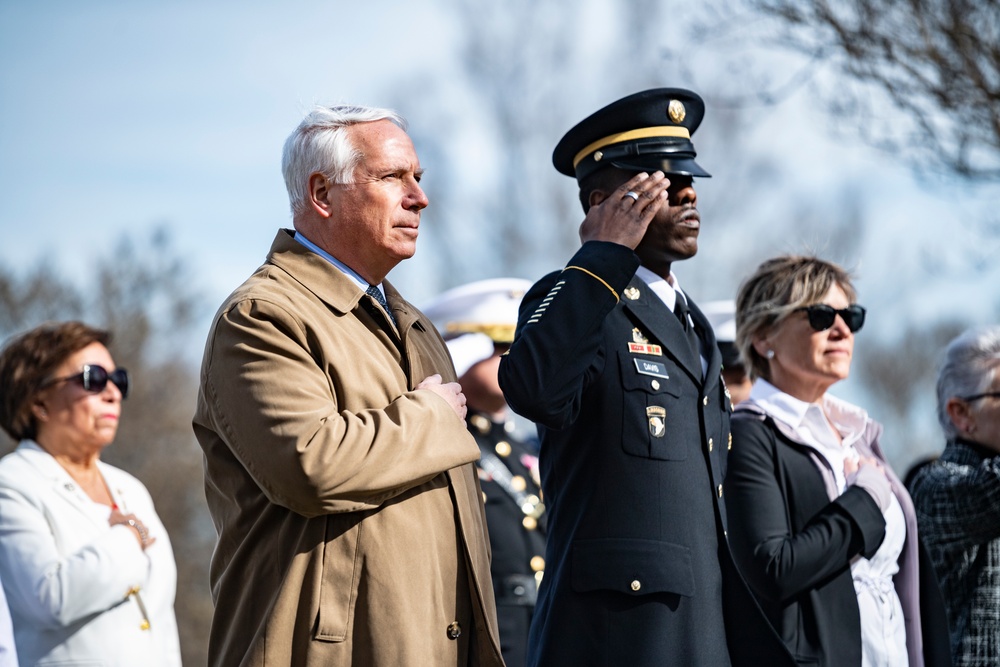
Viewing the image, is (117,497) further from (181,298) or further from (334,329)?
(181,298)

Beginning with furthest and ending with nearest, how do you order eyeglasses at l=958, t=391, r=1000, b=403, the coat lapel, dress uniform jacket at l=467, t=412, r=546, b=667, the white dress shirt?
dress uniform jacket at l=467, t=412, r=546, b=667 → eyeglasses at l=958, t=391, r=1000, b=403 → the coat lapel → the white dress shirt

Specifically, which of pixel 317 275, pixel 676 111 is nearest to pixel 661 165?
pixel 676 111

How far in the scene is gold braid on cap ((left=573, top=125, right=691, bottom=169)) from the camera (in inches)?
150

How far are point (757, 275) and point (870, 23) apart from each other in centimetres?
200

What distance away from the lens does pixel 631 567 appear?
11.1 feet

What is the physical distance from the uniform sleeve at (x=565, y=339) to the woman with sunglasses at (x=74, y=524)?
2138 millimetres

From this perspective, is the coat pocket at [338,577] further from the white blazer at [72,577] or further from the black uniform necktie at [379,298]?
the white blazer at [72,577]

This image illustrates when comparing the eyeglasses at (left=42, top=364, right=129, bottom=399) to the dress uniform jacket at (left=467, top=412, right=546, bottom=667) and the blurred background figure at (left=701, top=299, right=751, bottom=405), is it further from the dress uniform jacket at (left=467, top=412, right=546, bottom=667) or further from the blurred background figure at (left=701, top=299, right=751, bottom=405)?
the blurred background figure at (left=701, top=299, right=751, bottom=405)

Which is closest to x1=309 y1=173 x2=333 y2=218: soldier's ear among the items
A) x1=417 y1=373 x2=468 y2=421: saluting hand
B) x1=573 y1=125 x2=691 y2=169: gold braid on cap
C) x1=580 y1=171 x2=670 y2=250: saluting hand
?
x1=417 y1=373 x2=468 y2=421: saluting hand

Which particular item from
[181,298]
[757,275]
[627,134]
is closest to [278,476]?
[627,134]

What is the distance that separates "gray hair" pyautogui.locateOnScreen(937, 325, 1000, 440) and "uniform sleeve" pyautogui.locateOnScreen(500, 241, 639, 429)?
227 cm

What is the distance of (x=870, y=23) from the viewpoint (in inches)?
246

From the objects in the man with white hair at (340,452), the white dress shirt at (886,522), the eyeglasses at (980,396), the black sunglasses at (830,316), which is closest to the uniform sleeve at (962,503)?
the eyeglasses at (980,396)

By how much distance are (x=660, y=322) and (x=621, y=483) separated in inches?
19.6
